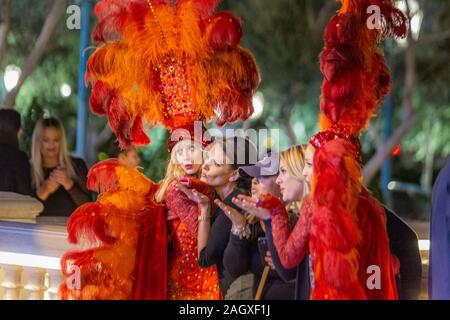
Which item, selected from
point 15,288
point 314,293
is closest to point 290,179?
point 314,293

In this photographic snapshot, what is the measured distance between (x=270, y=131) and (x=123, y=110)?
0.66 m

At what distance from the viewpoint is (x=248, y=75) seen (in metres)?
3.70

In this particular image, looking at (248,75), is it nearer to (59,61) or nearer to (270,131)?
(270,131)

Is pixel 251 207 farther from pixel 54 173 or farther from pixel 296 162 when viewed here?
pixel 54 173

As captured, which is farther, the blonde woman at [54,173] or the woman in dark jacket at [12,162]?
the blonde woman at [54,173]

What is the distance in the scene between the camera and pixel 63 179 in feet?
19.2

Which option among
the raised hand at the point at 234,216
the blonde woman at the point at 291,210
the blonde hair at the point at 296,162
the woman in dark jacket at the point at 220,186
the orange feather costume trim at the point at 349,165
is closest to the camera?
the orange feather costume trim at the point at 349,165

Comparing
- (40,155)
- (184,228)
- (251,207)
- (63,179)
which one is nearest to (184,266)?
(184,228)

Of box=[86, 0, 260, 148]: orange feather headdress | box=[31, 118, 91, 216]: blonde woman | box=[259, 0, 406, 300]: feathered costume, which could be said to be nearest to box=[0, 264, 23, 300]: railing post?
box=[86, 0, 260, 148]: orange feather headdress

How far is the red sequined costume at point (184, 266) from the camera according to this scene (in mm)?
3648

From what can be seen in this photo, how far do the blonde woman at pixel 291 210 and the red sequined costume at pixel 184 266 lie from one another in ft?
1.21

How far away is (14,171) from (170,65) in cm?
242

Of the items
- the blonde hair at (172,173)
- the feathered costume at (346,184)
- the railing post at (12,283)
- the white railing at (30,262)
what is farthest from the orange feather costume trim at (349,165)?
the railing post at (12,283)

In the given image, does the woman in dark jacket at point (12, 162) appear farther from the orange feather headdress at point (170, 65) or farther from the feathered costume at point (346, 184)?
the feathered costume at point (346, 184)
